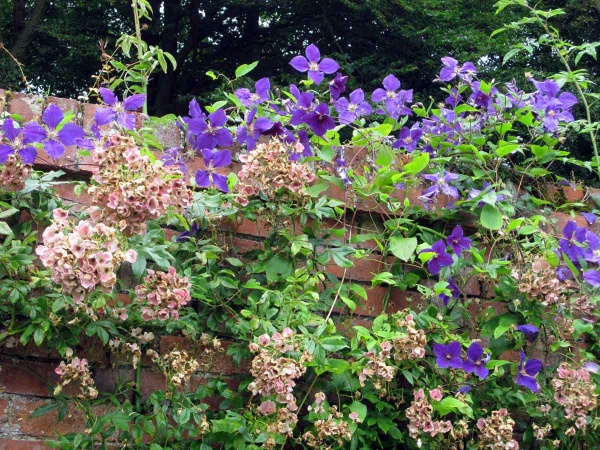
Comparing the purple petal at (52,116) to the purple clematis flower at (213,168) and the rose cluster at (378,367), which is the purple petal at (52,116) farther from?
the rose cluster at (378,367)

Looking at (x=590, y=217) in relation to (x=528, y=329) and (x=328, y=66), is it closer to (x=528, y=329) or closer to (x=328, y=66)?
(x=528, y=329)

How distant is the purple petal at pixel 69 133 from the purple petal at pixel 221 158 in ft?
1.01

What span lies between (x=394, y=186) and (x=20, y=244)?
95cm

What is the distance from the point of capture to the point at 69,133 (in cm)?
158

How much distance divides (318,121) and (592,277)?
0.79 m

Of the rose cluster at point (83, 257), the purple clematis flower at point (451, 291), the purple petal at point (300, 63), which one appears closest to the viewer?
the rose cluster at point (83, 257)

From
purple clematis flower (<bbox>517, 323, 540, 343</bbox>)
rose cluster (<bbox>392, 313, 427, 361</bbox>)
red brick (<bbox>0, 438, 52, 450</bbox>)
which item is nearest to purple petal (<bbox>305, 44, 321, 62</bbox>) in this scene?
rose cluster (<bbox>392, 313, 427, 361</bbox>)

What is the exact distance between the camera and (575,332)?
70.9 inches

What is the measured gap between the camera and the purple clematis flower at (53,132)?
1.54 meters

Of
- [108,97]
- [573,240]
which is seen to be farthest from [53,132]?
[573,240]

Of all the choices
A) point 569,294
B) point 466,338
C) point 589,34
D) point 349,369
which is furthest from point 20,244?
point 589,34

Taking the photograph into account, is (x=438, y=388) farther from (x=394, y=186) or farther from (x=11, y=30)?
(x=11, y=30)

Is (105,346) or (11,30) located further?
(11,30)

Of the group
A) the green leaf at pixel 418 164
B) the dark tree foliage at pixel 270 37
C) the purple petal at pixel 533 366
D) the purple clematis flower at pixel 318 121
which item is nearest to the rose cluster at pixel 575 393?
the purple petal at pixel 533 366
